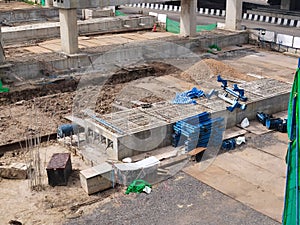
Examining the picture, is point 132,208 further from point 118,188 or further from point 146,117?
point 146,117

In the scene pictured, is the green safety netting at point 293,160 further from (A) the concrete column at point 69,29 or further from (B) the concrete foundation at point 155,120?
(A) the concrete column at point 69,29

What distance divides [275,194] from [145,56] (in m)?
17.5

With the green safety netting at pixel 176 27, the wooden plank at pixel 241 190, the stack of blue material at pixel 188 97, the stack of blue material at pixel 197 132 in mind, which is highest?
the green safety netting at pixel 176 27

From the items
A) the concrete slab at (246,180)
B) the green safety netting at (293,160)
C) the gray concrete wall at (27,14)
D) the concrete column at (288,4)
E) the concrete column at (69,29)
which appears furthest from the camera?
the concrete column at (288,4)

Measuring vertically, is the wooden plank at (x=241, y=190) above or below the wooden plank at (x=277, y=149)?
below

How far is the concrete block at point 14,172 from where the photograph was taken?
14711mm

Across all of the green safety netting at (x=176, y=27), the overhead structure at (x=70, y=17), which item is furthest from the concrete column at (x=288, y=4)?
the overhead structure at (x=70, y=17)

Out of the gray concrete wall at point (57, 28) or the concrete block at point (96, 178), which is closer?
the concrete block at point (96, 178)

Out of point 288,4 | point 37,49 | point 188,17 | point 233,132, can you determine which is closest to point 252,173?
point 233,132

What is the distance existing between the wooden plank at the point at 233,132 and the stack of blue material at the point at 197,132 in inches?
21.5

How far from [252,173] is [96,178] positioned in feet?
18.1

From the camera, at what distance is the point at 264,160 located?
16094 mm

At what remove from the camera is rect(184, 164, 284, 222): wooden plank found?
1316 centimetres

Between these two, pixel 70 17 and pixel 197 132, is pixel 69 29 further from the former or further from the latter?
pixel 197 132
